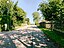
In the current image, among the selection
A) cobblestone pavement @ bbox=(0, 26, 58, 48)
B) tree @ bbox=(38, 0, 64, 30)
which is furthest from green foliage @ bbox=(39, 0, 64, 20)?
cobblestone pavement @ bbox=(0, 26, 58, 48)

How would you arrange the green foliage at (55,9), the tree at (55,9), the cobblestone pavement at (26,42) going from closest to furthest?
the cobblestone pavement at (26,42) < the tree at (55,9) < the green foliage at (55,9)

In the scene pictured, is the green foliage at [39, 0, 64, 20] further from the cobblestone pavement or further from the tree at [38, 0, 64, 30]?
the cobblestone pavement

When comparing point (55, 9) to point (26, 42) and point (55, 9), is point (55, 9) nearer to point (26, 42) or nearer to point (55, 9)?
point (55, 9)

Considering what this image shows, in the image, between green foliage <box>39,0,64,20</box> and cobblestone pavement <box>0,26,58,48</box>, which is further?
green foliage <box>39,0,64,20</box>

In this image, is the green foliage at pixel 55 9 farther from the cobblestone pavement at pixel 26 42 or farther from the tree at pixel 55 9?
the cobblestone pavement at pixel 26 42

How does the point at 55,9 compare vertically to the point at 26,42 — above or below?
above

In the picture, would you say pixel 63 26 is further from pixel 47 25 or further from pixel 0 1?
pixel 47 25

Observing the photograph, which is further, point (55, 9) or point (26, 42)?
point (55, 9)

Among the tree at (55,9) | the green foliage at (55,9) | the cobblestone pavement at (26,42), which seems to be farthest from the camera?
the green foliage at (55,9)

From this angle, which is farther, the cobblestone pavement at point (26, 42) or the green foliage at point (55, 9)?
the green foliage at point (55, 9)

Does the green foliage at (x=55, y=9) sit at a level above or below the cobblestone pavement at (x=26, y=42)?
above

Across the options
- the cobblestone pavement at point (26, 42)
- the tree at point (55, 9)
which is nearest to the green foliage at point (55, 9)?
the tree at point (55, 9)

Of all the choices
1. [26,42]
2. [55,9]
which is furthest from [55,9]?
[26,42]

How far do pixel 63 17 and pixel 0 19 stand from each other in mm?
14872
